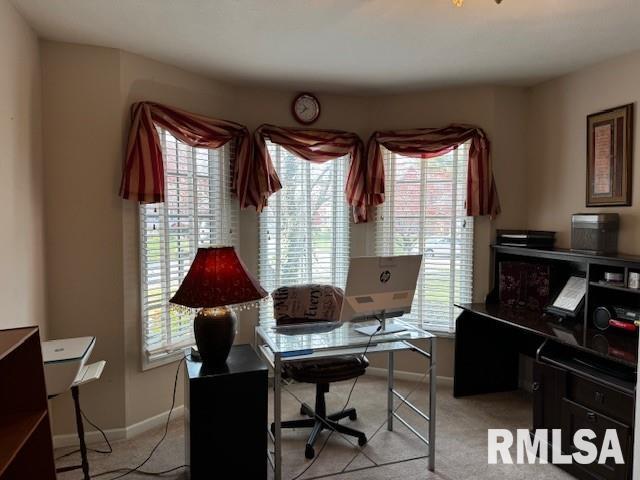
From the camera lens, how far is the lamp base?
2.29m

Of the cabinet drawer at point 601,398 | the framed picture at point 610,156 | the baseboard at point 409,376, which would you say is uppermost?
the framed picture at point 610,156

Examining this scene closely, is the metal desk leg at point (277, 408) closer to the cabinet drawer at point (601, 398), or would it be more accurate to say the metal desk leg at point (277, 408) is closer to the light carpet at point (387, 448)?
the light carpet at point (387, 448)

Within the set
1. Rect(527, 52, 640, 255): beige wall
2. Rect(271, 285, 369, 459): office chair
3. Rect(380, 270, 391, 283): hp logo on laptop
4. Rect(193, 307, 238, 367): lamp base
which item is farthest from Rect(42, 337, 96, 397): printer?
Rect(527, 52, 640, 255): beige wall

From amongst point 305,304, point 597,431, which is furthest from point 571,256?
point 305,304

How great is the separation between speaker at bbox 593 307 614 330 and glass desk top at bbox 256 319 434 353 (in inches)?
43.8

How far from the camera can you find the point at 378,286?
2.38 meters

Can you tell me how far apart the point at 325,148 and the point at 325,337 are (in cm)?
174

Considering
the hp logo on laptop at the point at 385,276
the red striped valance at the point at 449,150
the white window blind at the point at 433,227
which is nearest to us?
the hp logo on laptop at the point at 385,276

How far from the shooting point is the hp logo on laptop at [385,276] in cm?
238

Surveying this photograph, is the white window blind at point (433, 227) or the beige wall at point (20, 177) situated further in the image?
the white window blind at point (433, 227)

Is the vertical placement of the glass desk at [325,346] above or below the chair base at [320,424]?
above

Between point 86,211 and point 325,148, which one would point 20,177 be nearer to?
point 86,211

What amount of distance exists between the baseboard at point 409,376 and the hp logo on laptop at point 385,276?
1.72m

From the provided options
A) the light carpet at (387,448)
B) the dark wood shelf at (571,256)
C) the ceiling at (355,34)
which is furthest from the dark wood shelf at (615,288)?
the ceiling at (355,34)
